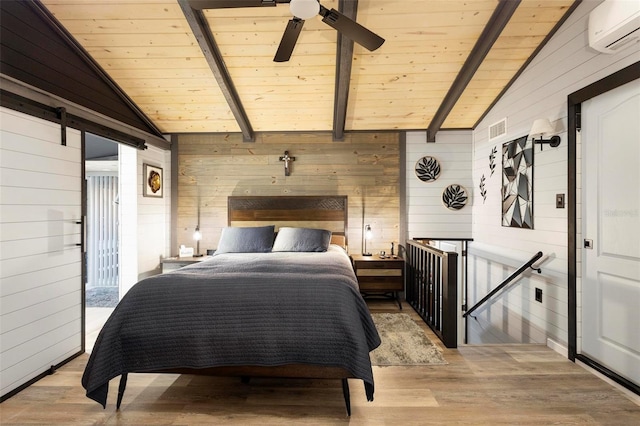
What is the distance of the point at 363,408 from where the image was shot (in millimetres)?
2100

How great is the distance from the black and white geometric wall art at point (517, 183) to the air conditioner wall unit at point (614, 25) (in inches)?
42.0

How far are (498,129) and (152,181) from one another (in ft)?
14.6

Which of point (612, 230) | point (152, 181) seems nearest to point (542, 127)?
point (612, 230)

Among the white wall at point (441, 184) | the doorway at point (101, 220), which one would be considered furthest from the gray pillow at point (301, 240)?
the doorway at point (101, 220)

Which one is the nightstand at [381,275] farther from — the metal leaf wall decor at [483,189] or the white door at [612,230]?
the white door at [612,230]

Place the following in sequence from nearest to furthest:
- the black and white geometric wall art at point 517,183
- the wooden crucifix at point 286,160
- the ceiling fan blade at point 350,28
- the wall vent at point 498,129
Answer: the ceiling fan blade at point 350,28
the black and white geometric wall art at point 517,183
the wall vent at point 498,129
the wooden crucifix at point 286,160

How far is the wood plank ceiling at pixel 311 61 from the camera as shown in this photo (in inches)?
108

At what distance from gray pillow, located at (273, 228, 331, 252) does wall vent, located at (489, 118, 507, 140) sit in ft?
7.82

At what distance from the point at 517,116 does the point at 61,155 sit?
4448mm

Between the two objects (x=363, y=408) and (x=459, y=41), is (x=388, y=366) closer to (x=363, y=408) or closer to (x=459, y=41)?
(x=363, y=408)

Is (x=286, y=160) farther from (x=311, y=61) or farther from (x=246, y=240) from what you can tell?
(x=311, y=61)

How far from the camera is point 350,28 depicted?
7.68 feet

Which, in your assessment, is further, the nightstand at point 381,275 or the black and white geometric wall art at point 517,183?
the nightstand at point 381,275

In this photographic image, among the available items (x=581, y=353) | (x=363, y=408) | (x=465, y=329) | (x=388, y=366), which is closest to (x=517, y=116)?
(x=581, y=353)
